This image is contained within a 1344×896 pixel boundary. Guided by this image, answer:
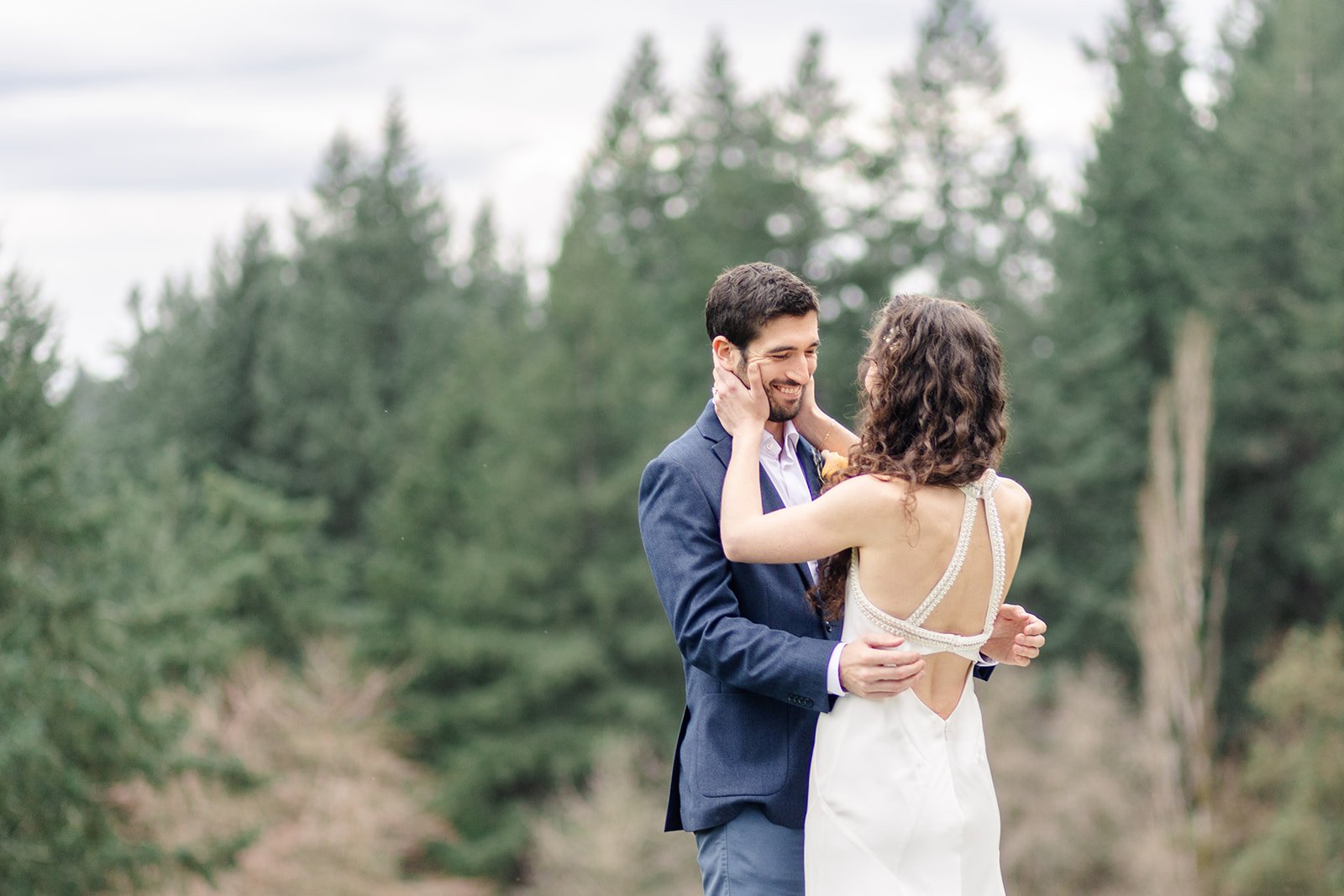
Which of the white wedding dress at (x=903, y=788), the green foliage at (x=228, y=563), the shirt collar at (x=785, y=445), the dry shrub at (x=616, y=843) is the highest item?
the shirt collar at (x=785, y=445)

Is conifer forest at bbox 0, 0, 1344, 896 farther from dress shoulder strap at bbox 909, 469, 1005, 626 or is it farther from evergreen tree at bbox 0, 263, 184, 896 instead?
dress shoulder strap at bbox 909, 469, 1005, 626

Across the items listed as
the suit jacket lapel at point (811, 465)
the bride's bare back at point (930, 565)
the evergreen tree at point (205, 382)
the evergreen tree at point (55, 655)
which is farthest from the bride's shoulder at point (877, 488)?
the evergreen tree at point (205, 382)

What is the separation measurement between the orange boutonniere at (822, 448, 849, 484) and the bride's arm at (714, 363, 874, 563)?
0.56 feet

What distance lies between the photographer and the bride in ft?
10.5

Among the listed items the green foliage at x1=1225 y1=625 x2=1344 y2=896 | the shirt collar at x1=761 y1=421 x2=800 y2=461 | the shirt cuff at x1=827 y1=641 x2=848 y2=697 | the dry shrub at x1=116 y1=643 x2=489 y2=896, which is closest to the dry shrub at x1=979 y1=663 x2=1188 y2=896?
the green foliage at x1=1225 y1=625 x2=1344 y2=896

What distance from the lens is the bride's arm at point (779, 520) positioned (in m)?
3.19

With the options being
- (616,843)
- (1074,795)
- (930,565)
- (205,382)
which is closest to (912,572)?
(930,565)

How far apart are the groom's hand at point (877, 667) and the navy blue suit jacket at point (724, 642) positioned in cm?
5

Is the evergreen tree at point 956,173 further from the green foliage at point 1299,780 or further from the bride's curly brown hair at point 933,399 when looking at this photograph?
the bride's curly brown hair at point 933,399

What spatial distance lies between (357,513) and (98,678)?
23268 millimetres

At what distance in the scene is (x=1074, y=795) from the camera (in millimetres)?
23984

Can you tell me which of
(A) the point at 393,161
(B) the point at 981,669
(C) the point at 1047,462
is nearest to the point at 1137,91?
(C) the point at 1047,462

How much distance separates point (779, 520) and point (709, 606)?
9.6 inches

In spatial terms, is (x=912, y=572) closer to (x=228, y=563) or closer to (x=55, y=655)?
(x=55, y=655)
